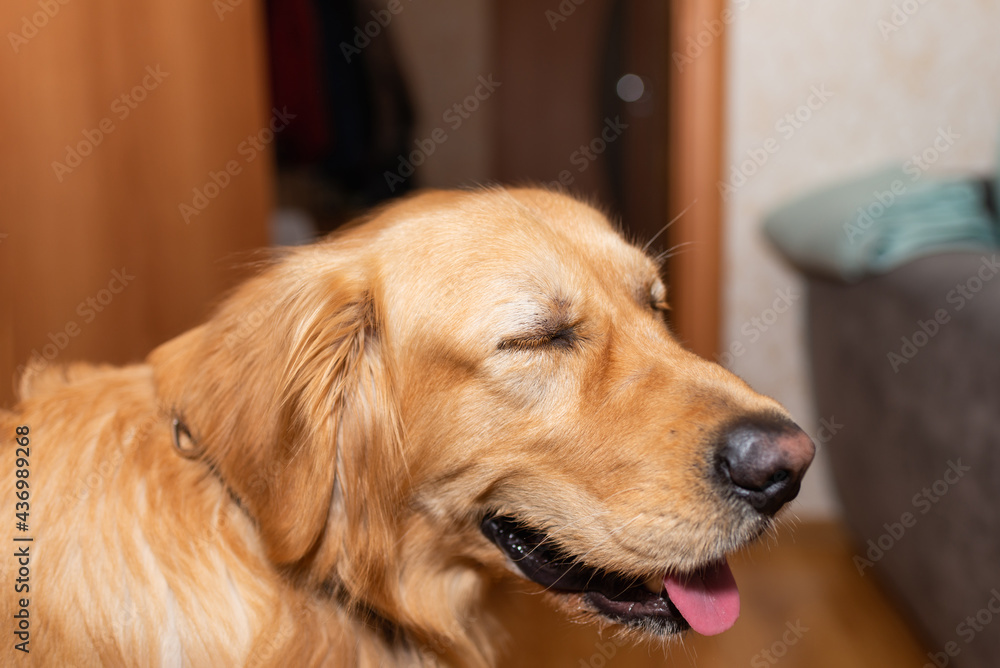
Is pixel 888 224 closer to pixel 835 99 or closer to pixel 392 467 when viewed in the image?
pixel 835 99

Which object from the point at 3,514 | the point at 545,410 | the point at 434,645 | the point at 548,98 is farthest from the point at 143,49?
the point at 548,98

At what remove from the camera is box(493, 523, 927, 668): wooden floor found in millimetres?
2182

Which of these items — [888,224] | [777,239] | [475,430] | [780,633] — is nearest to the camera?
[475,430]

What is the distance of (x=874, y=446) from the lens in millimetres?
2256

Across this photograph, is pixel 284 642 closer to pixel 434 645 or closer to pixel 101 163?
pixel 434 645

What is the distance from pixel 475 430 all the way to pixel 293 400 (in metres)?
0.30

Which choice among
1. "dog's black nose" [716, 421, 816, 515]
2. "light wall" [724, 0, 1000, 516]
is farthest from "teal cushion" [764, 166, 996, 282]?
"dog's black nose" [716, 421, 816, 515]

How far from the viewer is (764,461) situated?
1083 mm

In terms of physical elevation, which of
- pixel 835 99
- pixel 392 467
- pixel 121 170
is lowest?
pixel 392 467

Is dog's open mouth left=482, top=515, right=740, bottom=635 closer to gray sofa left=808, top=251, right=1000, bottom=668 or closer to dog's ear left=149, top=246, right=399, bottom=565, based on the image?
dog's ear left=149, top=246, right=399, bottom=565

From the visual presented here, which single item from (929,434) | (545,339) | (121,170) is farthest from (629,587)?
(121,170)

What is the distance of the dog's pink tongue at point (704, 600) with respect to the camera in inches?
47.8

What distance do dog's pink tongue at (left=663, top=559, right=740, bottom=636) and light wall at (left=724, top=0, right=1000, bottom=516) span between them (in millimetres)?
1575

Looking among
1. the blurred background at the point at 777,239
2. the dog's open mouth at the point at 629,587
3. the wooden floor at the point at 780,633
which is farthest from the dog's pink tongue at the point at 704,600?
the wooden floor at the point at 780,633
